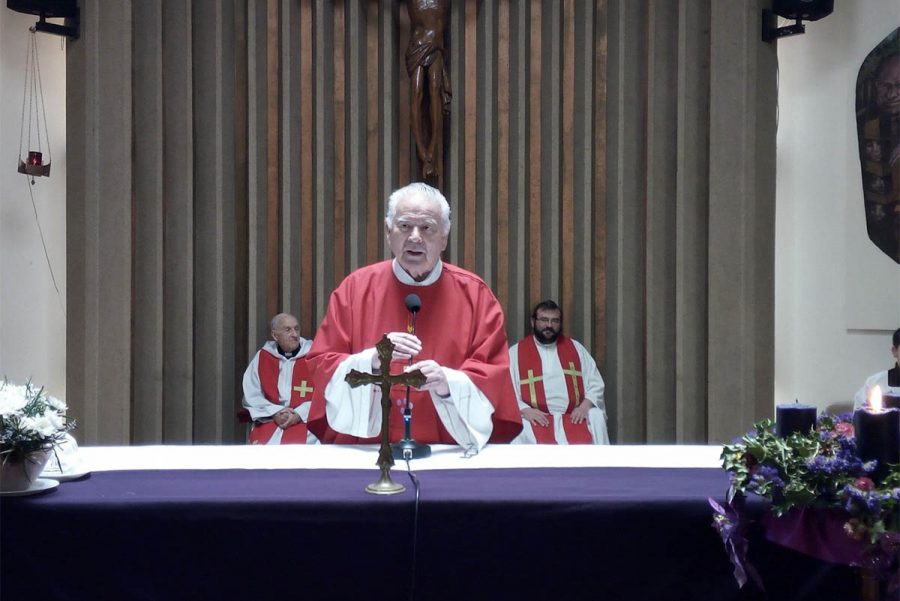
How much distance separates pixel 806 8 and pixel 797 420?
15.1ft

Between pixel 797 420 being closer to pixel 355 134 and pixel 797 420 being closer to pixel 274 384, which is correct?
pixel 274 384

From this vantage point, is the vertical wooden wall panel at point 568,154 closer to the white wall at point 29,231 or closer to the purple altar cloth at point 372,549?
the white wall at point 29,231

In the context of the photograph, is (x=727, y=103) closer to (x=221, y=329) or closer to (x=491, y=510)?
(x=221, y=329)

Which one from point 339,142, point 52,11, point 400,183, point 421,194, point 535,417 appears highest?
point 52,11

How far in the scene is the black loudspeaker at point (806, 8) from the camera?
232 inches

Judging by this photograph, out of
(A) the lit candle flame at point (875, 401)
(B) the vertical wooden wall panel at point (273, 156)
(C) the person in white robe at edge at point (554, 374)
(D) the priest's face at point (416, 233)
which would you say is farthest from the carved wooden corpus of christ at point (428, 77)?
(A) the lit candle flame at point (875, 401)

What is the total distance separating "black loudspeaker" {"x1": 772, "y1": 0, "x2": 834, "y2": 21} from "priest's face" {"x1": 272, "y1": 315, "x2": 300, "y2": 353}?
4.16 meters

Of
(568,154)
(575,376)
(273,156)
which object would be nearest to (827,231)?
(568,154)

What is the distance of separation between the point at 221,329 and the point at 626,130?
346 cm

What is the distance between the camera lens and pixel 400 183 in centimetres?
709

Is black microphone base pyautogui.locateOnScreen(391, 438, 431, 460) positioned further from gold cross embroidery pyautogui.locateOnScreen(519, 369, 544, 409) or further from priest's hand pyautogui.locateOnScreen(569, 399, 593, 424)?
gold cross embroidery pyautogui.locateOnScreen(519, 369, 544, 409)

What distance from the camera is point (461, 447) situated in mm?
3203

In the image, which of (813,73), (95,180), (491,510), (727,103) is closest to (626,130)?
(727,103)

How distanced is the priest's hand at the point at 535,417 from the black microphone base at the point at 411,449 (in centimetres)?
340
